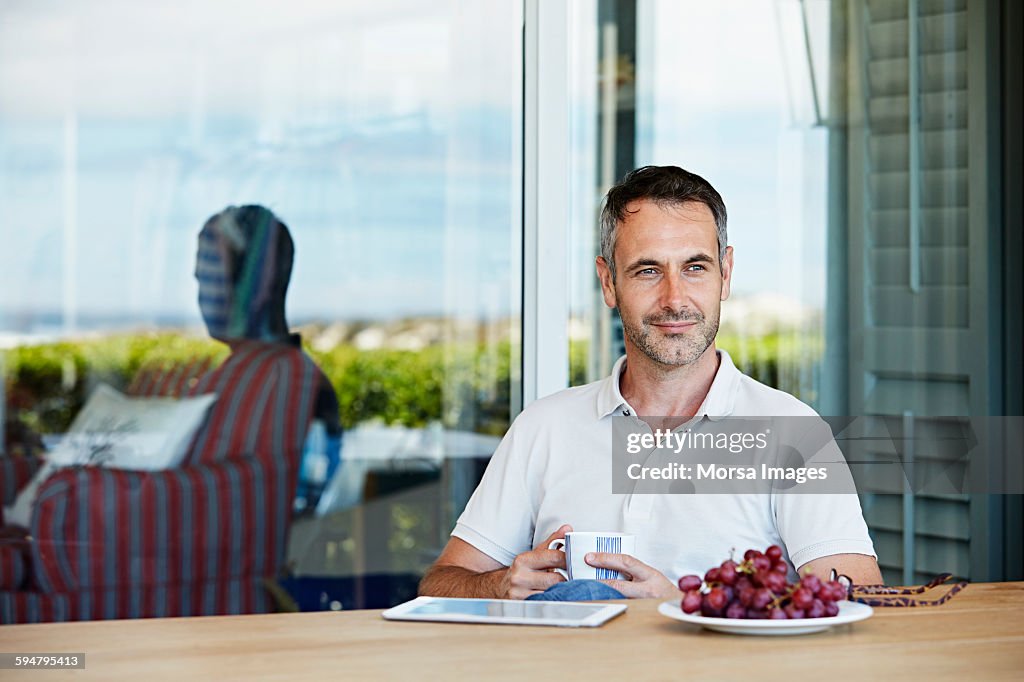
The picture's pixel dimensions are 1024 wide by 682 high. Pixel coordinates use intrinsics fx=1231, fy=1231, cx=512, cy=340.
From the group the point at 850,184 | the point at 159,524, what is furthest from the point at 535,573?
the point at 850,184

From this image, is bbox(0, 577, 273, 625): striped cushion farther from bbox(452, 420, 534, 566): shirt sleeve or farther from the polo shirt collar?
the polo shirt collar

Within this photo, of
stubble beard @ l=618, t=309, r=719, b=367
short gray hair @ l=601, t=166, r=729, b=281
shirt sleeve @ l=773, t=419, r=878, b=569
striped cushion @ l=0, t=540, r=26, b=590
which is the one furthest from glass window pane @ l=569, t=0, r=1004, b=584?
striped cushion @ l=0, t=540, r=26, b=590

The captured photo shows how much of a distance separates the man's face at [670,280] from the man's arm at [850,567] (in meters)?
0.37

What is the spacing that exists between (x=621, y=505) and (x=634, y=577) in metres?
0.35

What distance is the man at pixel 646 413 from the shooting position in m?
1.77

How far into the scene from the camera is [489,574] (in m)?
1.77

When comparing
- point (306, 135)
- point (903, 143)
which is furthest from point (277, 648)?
point (306, 135)

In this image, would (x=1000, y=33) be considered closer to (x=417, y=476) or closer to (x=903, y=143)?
(x=903, y=143)

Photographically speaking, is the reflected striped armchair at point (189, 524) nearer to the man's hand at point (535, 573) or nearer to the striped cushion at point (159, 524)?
the striped cushion at point (159, 524)

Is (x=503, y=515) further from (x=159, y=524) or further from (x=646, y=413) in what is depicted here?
(x=159, y=524)

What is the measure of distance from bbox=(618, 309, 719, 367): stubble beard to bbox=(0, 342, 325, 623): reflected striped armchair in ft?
4.49

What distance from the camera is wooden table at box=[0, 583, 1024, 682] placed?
3.42 feet

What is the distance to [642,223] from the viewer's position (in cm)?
194

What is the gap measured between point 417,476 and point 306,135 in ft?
4.07
